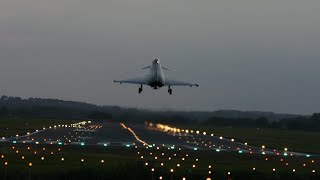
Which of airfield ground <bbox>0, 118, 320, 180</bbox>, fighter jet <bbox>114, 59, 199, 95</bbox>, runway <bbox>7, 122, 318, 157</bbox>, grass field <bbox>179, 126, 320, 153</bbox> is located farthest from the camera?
grass field <bbox>179, 126, 320, 153</bbox>

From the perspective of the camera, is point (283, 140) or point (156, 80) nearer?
point (156, 80)

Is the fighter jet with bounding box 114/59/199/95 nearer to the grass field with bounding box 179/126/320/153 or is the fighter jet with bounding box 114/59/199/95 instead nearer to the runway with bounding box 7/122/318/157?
the runway with bounding box 7/122/318/157

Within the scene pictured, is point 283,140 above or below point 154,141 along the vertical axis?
above

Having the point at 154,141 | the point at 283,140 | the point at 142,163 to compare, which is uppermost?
the point at 283,140

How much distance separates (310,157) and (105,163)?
99.0ft

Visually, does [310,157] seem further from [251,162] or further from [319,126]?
[319,126]

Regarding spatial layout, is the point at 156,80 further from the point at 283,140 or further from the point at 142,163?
the point at 283,140

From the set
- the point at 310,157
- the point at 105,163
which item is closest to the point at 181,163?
the point at 105,163

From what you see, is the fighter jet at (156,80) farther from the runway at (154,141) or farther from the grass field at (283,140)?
the grass field at (283,140)

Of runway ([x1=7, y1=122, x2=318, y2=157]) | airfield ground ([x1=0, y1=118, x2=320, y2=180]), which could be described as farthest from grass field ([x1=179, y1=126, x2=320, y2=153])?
airfield ground ([x1=0, y1=118, x2=320, y2=180])

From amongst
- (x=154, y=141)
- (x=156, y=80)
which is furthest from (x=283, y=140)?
(x=156, y=80)

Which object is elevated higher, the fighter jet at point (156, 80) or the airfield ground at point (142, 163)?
the fighter jet at point (156, 80)

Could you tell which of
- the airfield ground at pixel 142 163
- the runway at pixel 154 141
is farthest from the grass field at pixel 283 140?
the airfield ground at pixel 142 163

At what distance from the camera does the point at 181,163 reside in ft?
238
